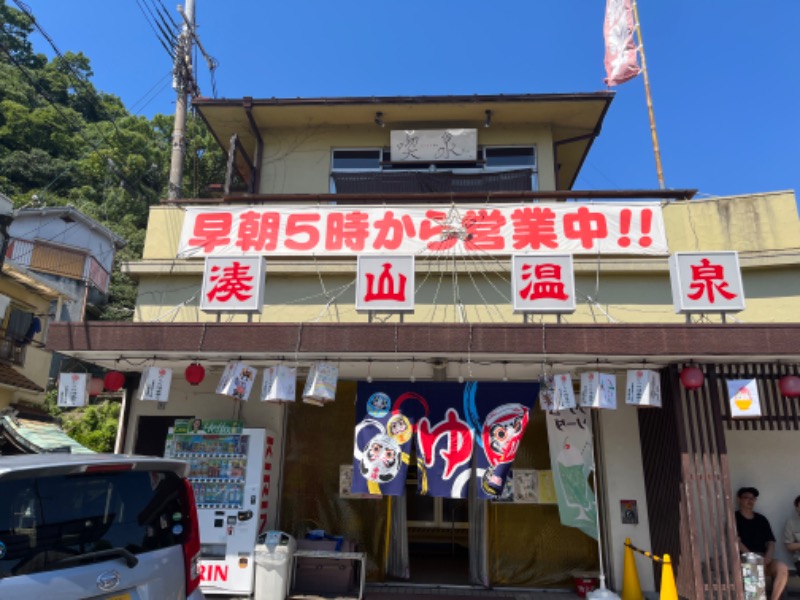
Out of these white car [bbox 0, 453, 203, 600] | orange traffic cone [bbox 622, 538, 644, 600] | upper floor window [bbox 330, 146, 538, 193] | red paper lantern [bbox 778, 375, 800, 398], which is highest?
upper floor window [bbox 330, 146, 538, 193]

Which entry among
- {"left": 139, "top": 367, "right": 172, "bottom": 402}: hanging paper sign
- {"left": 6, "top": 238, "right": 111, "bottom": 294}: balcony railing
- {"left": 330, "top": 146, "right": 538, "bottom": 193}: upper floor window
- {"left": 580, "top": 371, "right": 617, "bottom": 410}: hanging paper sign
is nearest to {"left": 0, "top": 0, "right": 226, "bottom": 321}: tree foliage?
{"left": 6, "top": 238, "right": 111, "bottom": 294}: balcony railing

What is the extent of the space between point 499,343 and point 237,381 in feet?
12.6

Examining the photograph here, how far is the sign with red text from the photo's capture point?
811 cm

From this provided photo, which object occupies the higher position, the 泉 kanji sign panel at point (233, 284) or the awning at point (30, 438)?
the 泉 kanji sign panel at point (233, 284)

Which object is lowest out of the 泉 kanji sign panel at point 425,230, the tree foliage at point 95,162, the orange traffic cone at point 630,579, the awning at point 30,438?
the orange traffic cone at point 630,579

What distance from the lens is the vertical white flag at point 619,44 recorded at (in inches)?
596

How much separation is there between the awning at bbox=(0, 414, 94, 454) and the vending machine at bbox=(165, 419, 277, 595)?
6981 mm

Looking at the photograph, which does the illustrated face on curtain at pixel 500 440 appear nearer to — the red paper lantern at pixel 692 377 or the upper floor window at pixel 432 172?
the red paper lantern at pixel 692 377

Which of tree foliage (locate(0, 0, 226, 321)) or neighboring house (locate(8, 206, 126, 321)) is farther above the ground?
tree foliage (locate(0, 0, 226, 321))

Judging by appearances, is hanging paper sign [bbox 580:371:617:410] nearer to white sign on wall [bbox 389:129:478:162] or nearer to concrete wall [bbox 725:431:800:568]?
concrete wall [bbox 725:431:800:568]

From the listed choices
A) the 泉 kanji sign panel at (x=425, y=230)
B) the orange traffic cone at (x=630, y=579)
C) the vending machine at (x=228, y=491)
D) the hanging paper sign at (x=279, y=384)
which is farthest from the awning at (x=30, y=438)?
the orange traffic cone at (x=630, y=579)

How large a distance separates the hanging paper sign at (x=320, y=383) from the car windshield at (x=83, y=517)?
134 inches

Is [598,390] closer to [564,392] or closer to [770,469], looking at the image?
[564,392]

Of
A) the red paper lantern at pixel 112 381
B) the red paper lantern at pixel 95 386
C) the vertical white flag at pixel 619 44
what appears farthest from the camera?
the vertical white flag at pixel 619 44
